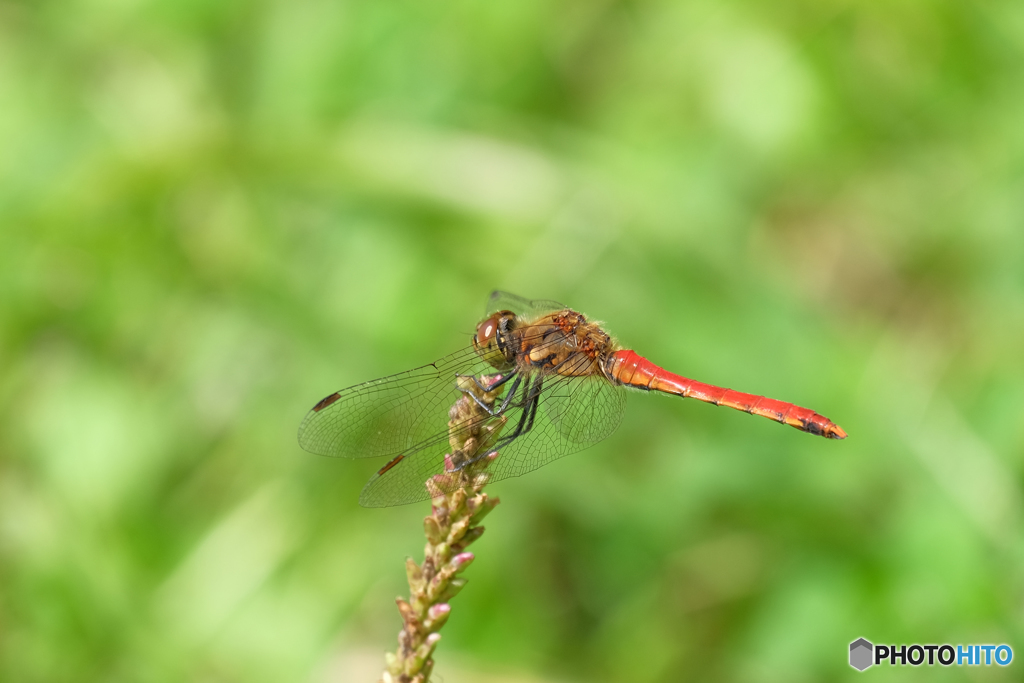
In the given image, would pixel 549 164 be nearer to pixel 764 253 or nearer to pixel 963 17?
pixel 764 253

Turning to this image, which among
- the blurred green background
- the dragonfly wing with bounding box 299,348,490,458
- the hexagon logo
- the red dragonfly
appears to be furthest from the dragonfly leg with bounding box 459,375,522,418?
the hexagon logo

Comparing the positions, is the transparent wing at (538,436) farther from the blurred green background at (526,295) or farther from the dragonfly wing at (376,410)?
the blurred green background at (526,295)

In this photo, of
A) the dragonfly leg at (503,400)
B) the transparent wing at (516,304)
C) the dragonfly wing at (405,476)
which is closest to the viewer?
the dragonfly leg at (503,400)

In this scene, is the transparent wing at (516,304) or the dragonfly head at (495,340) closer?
the dragonfly head at (495,340)

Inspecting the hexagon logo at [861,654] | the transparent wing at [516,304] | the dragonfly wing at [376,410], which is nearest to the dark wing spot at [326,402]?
the dragonfly wing at [376,410]

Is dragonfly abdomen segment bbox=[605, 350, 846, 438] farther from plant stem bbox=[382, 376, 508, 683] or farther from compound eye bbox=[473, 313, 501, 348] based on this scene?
plant stem bbox=[382, 376, 508, 683]

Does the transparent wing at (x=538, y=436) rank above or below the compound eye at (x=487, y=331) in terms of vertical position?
below

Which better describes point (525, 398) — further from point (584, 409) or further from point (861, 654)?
point (861, 654)
